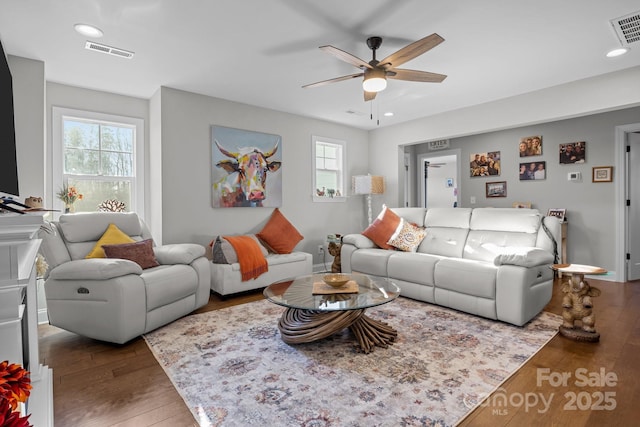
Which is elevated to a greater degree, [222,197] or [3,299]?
[222,197]

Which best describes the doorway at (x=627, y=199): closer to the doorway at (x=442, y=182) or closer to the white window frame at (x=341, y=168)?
the white window frame at (x=341, y=168)

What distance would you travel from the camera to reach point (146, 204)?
4.27m

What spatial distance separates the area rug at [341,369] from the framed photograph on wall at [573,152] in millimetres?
2906

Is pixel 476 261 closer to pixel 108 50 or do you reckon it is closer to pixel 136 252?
pixel 136 252

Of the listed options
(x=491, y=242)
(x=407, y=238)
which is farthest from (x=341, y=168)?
(x=491, y=242)

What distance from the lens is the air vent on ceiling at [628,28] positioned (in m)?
2.51

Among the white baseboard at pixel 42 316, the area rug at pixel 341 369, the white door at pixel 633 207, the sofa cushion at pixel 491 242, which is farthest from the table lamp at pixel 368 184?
the white baseboard at pixel 42 316

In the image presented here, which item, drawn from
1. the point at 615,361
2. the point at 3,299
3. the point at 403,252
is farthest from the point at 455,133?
the point at 3,299

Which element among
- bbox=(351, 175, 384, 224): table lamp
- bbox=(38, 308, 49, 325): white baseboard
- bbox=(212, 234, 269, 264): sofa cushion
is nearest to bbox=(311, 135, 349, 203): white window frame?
bbox=(351, 175, 384, 224): table lamp

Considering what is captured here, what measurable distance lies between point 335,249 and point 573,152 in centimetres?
378

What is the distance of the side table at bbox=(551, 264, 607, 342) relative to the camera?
259cm

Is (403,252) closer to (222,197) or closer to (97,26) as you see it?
(222,197)

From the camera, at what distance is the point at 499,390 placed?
1932 millimetres

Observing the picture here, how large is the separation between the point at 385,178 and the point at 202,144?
126 inches
